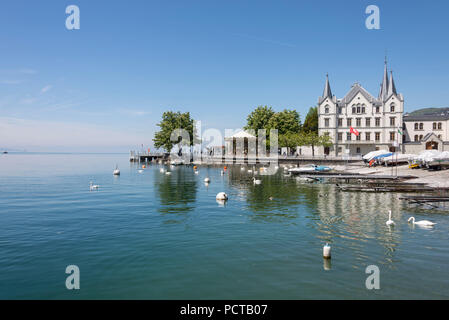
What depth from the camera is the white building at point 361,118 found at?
91688 millimetres

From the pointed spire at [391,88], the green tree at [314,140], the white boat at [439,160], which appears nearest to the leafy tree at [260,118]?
the green tree at [314,140]

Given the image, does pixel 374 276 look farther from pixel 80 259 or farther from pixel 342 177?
pixel 342 177

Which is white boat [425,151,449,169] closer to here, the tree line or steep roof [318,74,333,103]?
the tree line

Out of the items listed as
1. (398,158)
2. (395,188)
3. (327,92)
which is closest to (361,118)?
(327,92)

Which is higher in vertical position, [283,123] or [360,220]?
[283,123]

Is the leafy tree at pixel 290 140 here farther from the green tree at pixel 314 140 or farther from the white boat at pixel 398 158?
the white boat at pixel 398 158

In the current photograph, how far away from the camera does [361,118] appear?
93.7 meters

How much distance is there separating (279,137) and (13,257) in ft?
269

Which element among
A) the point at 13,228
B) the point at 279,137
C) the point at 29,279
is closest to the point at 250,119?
the point at 279,137

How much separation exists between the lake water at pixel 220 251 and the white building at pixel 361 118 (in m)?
70.1

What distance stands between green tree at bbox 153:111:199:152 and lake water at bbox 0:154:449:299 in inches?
3251

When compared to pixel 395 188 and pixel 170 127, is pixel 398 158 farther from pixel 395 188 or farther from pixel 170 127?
pixel 170 127

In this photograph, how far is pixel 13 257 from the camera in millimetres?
14953

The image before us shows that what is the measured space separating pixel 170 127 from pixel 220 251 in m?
97.5
